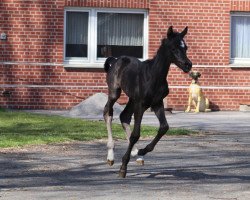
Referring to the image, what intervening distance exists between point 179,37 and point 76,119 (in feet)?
32.9

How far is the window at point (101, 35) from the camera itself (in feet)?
82.7

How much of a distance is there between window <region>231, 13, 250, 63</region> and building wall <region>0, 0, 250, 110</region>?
0.40 metres

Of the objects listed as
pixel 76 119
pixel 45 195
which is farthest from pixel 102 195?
pixel 76 119

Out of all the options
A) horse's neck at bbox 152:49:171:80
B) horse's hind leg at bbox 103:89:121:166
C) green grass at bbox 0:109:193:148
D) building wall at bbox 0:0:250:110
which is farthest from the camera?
building wall at bbox 0:0:250:110

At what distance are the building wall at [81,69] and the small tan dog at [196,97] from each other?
1.63 ft

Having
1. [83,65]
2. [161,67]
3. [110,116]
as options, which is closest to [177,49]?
[161,67]

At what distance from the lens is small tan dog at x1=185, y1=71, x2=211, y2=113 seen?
24703 mm

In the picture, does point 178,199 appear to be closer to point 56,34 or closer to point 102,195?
point 102,195

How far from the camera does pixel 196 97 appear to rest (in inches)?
974

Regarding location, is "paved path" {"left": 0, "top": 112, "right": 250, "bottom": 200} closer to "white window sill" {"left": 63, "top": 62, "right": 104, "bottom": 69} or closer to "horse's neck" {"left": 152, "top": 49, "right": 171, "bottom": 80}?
"horse's neck" {"left": 152, "top": 49, "right": 171, "bottom": 80}

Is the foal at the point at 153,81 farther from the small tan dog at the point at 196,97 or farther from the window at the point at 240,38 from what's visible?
the window at the point at 240,38

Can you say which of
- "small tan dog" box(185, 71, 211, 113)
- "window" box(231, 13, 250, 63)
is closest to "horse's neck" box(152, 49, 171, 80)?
"small tan dog" box(185, 71, 211, 113)

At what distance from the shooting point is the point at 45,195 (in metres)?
9.59

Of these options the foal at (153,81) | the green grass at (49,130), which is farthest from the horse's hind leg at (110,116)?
the green grass at (49,130)
